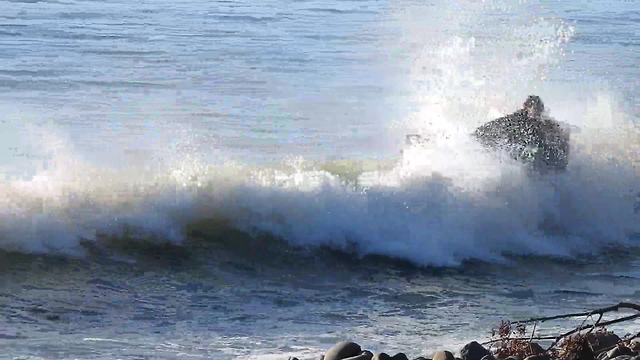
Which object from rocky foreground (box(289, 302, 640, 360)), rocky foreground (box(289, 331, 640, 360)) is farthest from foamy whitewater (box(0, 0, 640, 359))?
rocky foreground (box(289, 302, 640, 360))

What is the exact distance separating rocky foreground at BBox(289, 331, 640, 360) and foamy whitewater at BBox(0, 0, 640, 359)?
1.22 metres

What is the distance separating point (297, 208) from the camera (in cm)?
1691

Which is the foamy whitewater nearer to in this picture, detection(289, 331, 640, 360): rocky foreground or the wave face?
the wave face

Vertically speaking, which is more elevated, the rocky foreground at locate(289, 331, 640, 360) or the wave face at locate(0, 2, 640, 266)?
the wave face at locate(0, 2, 640, 266)

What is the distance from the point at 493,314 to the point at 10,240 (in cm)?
552

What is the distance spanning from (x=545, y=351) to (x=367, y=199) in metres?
8.26

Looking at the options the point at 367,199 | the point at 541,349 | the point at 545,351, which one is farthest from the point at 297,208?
the point at 545,351

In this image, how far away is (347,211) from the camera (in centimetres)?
1698

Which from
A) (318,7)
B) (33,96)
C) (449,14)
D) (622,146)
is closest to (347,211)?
(622,146)

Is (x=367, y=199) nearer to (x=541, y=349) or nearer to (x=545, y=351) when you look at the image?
(x=541, y=349)

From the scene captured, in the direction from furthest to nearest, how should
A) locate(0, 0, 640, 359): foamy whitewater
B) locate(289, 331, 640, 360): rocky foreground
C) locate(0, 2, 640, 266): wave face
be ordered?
locate(0, 2, 640, 266): wave face, locate(0, 0, 640, 359): foamy whitewater, locate(289, 331, 640, 360): rocky foreground

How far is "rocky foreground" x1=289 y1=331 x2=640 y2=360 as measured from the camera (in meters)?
8.41

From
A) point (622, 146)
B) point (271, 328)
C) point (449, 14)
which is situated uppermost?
point (449, 14)

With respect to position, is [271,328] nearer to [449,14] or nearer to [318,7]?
[449,14]
